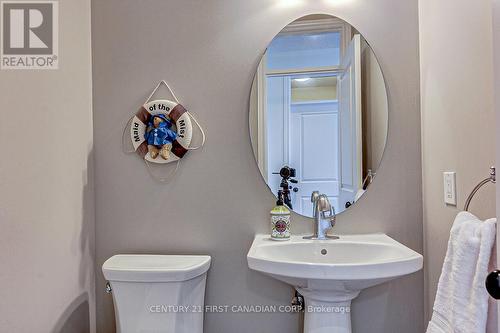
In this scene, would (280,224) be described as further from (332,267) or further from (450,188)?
(450,188)

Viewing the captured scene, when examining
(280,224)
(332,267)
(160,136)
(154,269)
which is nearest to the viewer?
(332,267)

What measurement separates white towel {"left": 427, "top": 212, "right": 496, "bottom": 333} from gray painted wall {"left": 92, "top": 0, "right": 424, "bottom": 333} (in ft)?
2.11

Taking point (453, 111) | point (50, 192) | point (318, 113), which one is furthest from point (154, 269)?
point (453, 111)

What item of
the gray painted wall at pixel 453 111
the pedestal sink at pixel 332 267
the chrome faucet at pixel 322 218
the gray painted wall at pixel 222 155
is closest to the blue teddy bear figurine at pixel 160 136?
the gray painted wall at pixel 222 155

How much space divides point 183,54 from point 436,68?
3.76 ft

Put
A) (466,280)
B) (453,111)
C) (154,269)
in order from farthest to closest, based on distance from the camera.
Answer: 1. (154,269)
2. (453,111)
3. (466,280)

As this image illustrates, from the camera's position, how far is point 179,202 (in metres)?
1.67

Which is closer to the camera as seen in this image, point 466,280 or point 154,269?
point 466,280

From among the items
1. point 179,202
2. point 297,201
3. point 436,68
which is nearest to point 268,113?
point 297,201

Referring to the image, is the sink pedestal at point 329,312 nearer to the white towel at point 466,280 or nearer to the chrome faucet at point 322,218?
the chrome faucet at point 322,218

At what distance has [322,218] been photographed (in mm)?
1549

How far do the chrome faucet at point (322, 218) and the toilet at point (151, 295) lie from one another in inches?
21.6

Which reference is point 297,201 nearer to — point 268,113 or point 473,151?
point 268,113

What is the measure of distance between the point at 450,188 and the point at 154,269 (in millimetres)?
1199
